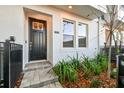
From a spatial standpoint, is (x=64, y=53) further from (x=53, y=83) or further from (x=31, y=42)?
(x=53, y=83)

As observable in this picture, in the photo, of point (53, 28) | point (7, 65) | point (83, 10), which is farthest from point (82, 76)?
point (83, 10)

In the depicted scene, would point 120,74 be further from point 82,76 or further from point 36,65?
point 36,65

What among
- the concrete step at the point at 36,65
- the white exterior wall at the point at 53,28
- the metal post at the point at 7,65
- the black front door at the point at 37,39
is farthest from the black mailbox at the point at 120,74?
the black front door at the point at 37,39

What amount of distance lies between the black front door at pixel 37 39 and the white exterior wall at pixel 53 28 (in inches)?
23.2

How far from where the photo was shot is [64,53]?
941cm

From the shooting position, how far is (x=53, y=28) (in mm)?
8609

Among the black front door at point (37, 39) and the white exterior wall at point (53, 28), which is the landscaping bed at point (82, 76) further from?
the black front door at point (37, 39)

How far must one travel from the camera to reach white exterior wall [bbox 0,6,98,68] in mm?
6328

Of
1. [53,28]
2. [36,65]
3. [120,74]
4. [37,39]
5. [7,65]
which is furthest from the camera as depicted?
[37,39]

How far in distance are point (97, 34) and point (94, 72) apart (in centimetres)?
537

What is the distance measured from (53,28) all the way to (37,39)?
3.19ft

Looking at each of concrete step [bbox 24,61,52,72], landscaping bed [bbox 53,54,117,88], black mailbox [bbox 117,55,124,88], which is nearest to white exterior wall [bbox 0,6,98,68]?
concrete step [bbox 24,61,52,72]

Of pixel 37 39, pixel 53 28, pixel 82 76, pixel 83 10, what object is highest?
pixel 83 10
